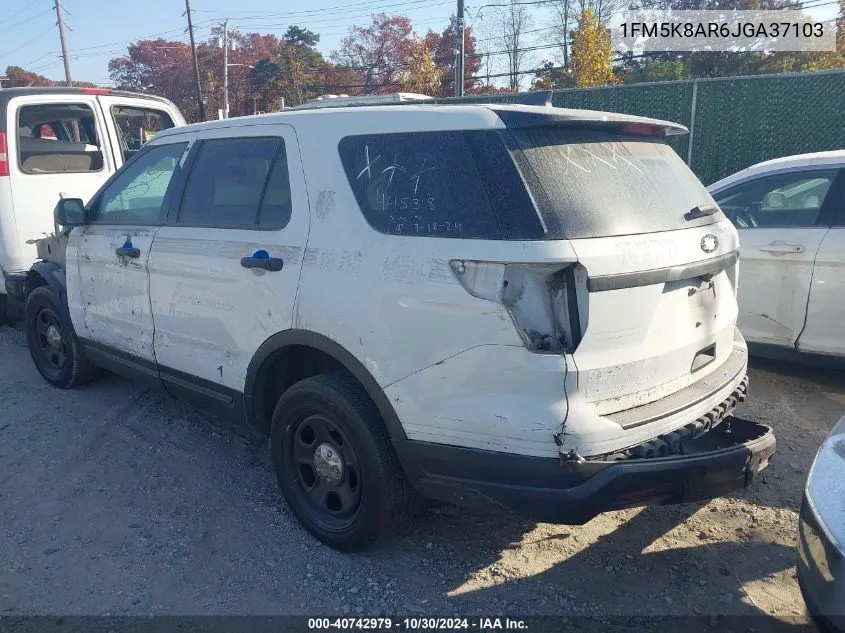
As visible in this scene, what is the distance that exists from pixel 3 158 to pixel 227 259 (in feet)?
13.7

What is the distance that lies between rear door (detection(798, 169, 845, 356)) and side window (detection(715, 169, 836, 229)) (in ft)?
0.39

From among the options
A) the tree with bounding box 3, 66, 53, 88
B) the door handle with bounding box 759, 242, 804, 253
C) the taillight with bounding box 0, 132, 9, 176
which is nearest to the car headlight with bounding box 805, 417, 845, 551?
the door handle with bounding box 759, 242, 804, 253

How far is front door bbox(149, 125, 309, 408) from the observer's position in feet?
10.3

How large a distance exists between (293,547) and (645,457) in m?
1.68

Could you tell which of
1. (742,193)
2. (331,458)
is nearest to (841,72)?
(742,193)

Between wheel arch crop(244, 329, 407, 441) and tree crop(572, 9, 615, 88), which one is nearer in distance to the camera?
wheel arch crop(244, 329, 407, 441)

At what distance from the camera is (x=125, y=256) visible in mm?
4055

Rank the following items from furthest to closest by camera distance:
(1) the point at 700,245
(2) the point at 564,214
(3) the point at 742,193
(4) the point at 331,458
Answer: (3) the point at 742,193 < (4) the point at 331,458 < (1) the point at 700,245 < (2) the point at 564,214

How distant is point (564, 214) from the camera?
8.05 ft

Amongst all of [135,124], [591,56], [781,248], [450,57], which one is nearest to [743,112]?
[781,248]

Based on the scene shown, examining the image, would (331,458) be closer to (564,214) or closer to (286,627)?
(286,627)

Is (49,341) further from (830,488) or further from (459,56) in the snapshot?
(459,56)

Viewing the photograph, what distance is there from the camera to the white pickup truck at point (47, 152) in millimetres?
6215

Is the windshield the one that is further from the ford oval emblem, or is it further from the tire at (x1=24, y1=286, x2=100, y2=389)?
the tire at (x1=24, y1=286, x2=100, y2=389)
